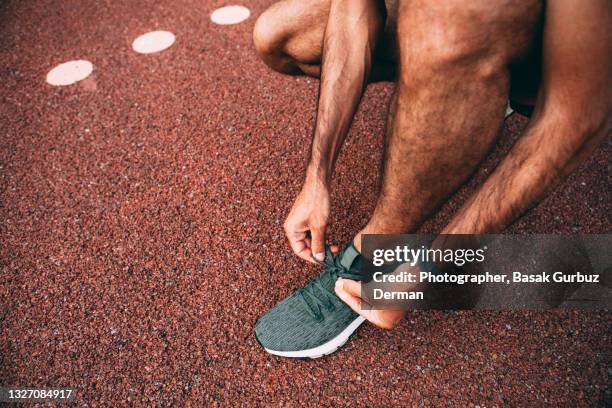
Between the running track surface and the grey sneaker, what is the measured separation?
55 mm

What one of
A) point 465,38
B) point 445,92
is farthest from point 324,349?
point 465,38

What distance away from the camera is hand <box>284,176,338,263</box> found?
118 centimetres

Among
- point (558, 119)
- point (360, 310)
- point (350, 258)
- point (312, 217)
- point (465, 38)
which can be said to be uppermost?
point (465, 38)

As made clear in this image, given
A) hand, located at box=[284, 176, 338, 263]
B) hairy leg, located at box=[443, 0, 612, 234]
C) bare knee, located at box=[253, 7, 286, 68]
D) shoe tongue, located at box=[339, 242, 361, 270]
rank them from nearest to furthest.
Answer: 1. hairy leg, located at box=[443, 0, 612, 234]
2. hand, located at box=[284, 176, 338, 263]
3. shoe tongue, located at box=[339, 242, 361, 270]
4. bare knee, located at box=[253, 7, 286, 68]

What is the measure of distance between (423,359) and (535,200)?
63 cm

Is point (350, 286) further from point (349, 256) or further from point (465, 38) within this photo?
point (465, 38)

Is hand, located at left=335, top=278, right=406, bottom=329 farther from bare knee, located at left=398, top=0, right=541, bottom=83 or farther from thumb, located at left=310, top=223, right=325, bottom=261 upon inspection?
bare knee, located at left=398, top=0, right=541, bottom=83

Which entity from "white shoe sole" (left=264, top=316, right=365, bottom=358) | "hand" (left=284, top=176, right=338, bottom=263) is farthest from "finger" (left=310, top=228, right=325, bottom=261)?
"white shoe sole" (left=264, top=316, right=365, bottom=358)

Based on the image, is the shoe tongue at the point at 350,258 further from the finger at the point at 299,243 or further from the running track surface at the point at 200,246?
the running track surface at the point at 200,246

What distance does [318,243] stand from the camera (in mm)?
1212

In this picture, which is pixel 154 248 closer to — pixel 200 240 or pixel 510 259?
pixel 200 240

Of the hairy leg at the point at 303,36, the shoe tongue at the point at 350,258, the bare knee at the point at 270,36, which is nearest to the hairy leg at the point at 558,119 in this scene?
the shoe tongue at the point at 350,258

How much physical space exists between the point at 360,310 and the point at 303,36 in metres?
0.88

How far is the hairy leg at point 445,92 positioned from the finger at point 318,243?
0.19 m
